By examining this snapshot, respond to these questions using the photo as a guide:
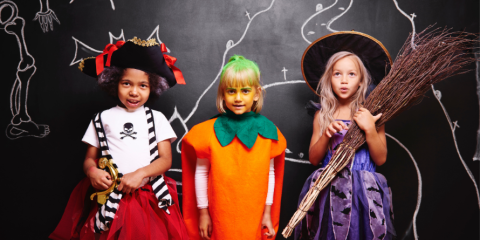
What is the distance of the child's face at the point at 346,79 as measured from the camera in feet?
5.71

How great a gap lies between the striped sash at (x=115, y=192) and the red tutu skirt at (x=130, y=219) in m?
0.03

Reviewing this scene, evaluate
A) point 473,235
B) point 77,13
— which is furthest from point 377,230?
point 77,13

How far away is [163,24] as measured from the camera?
2180mm

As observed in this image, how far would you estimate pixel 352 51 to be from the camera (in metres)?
1.77

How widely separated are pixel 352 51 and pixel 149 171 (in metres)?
1.32

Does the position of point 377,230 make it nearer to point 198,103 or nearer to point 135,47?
point 198,103

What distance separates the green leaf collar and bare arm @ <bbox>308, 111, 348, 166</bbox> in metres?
0.30

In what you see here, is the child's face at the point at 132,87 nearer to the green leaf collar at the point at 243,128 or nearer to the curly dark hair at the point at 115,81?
the curly dark hair at the point at 115,81

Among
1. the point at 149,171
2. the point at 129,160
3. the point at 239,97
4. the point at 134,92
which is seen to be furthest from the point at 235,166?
the point at 134,92

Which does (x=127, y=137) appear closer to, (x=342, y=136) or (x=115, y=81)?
(x=115, y=81)

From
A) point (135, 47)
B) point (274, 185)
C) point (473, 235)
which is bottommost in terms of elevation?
point (473, 235)

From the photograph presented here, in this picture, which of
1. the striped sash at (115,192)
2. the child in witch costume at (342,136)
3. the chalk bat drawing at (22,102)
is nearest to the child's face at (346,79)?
the child in witch costume at (342,136)

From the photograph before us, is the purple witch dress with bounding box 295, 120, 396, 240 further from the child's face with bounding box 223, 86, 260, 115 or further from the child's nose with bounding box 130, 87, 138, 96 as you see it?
the child's nose with bounding box 130, 87, 138, 96

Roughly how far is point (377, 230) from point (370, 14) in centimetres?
148
